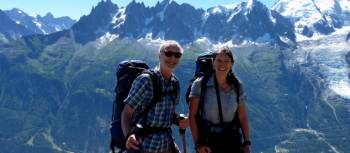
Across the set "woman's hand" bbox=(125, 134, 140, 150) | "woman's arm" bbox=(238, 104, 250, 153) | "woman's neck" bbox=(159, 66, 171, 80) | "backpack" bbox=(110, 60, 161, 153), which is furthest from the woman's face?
"woman's hand" bbox=(125, 134, 140, 150)

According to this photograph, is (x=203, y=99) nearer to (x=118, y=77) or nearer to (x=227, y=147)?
(x=227, y=147)

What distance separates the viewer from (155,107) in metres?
14.0

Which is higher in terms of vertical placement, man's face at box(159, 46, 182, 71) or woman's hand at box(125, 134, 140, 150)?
man's face at box(159, 46, 182, 71)

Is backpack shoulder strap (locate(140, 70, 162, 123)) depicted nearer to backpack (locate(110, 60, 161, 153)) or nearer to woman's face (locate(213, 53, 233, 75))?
backpack (locate(110, 60, 161, 153))

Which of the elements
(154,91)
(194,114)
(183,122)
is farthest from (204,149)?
(154,91)

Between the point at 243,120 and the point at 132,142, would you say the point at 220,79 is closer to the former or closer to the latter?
the point at 243,120

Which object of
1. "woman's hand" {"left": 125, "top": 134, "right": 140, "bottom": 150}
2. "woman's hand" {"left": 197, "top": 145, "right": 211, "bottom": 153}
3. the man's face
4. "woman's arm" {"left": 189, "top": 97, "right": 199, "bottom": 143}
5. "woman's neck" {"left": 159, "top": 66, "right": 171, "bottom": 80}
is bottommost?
"woman's hand" {"left": 197, "top": 145, "right": 211, "bottom": 153}

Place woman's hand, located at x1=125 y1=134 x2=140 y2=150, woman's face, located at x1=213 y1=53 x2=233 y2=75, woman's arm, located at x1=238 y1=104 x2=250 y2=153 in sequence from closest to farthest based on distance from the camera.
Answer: woman's hand, located at x1=125 y1=134 x2=140 y2=150
woman's face, located at x1=213 y1=53 x2=233 y2=75
woman's arm, located at x1=238 y1=104 x2=250 y2=153

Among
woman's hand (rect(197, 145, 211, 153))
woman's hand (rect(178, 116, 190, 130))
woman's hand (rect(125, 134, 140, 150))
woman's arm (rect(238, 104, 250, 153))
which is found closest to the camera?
woman's hand (rect(125, 134, 140, 150))

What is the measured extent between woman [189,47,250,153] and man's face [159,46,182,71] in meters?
0.78

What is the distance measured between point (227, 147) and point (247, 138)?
684 mm

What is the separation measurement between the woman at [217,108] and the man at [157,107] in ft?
1.99

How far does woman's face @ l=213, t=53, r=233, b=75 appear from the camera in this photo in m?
14.4

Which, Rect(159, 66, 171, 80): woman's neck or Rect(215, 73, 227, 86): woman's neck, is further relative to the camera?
Rect(215, 73, 227, 86): woman's neck
